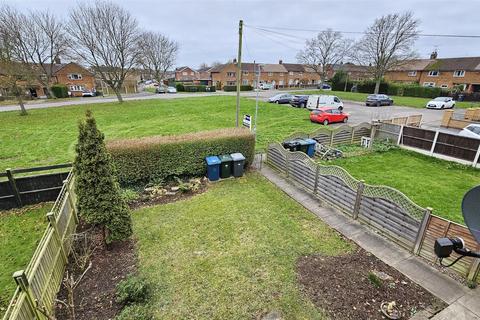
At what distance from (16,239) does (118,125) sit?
1468 centimetres

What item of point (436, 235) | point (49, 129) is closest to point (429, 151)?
point (436, 235)

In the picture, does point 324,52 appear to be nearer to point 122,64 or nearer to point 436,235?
point 122,64

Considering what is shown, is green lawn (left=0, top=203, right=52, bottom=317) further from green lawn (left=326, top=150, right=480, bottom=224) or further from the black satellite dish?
green lawn (left=326, top=150, right=480, bottom=224)

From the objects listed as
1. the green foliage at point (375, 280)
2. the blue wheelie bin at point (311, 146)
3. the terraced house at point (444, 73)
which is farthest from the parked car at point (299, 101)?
the terraced house at point (444, 73)

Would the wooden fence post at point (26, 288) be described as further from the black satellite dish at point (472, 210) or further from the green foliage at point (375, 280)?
the green foliage at point (375, 280)

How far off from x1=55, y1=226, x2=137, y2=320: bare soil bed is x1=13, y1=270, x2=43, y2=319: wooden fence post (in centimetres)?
76

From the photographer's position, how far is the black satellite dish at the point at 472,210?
2176mm

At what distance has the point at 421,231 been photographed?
5496 millimetres

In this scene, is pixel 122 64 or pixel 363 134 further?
pixel 122 64

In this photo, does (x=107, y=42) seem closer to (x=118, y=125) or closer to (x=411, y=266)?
(x=118, y=125)

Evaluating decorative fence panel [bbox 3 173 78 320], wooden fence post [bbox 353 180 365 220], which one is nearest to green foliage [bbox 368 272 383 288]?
wooden fence post [bbox 353 180 365 220]

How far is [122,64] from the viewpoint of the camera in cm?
3103

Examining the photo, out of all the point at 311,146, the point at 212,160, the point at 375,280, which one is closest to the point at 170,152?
the point at 212,160

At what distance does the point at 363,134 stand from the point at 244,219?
11.7 meters
